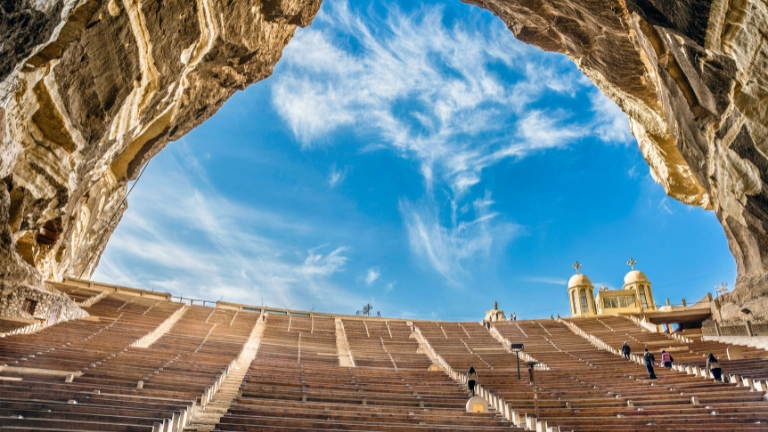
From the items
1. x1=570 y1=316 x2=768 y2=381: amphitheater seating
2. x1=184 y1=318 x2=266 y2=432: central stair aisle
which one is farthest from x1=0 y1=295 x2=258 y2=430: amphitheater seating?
x1=570 y1=316 x2=768 y2=381: amphitheater seating

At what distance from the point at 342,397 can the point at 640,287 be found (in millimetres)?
38084

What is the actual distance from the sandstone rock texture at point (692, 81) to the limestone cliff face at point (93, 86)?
45.7ft

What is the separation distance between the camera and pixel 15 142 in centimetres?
1269

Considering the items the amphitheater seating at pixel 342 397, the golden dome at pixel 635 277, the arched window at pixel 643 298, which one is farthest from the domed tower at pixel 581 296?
the amphitheater seating at pixel 342 397

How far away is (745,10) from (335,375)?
16.3 metres

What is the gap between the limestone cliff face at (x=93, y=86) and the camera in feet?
37.0

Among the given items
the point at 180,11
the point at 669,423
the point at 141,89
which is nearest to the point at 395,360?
the point at 669,423

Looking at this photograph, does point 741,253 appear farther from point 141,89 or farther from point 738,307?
point 141,89

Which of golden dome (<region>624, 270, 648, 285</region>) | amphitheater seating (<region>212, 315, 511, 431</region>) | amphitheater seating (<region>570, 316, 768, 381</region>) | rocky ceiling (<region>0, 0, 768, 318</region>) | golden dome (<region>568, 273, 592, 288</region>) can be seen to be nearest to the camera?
amphitheater seating (<region>212, 315, 511, 431</region>)

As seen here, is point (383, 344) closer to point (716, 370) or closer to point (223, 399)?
point (223, 399)

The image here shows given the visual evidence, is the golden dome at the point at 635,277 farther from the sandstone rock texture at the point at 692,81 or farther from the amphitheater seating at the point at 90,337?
the amphitheater seating at the point at 90,337

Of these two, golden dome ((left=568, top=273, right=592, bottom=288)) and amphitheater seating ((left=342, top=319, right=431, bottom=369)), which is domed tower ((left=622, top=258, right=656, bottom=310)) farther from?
amphitheater seating ((left=342, top=319, right=431, bottom=369))

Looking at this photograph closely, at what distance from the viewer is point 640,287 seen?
1540 inches

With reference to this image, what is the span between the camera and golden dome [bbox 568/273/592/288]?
→ 4083cm
